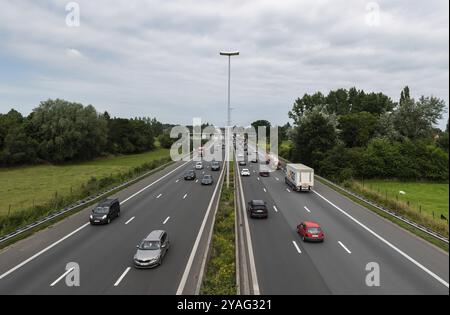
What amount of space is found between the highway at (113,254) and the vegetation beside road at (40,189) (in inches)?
148

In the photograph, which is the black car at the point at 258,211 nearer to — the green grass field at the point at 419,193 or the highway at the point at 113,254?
the highway at the point at 113,254

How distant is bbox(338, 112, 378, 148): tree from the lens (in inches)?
2803

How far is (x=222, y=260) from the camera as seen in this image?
58.3 ft

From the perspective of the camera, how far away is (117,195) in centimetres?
3903

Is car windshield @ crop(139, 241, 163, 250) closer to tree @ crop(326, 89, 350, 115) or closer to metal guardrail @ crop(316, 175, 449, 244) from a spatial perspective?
metal guardrail @ crop(316, 175, 449, 244)

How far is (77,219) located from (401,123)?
204ft

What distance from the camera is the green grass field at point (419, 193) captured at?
34094 mm

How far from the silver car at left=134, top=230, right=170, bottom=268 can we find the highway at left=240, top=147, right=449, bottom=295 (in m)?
5.34

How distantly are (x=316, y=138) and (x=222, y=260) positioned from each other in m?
44.0

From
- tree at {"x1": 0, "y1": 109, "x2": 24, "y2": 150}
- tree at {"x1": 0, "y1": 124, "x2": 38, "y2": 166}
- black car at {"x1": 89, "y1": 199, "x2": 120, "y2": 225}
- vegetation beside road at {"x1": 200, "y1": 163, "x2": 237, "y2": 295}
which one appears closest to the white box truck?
vegetation beside road at {"x1": 200, "y1": 163, "x2": 237, "y2": 295}

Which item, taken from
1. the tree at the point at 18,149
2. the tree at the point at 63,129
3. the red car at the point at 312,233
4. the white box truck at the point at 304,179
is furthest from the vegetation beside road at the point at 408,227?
the tree at the point at 18,149

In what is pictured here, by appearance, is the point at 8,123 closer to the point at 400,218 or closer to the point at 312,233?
the point at 312,233

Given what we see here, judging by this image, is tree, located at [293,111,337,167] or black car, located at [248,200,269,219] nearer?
black car, located at [248,200,269,219]
